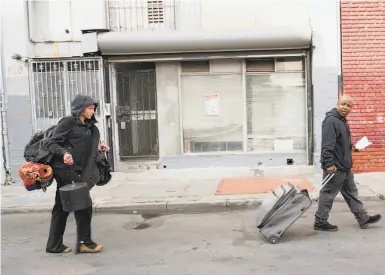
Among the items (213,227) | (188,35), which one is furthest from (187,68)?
(213,227)

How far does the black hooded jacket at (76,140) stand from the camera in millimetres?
5129

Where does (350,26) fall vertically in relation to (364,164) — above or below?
above

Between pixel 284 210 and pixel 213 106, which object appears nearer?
pixel 284 210

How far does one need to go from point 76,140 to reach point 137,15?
5636mm

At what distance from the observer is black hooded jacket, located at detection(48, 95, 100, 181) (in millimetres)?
5129

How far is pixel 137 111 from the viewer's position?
10.5 meters

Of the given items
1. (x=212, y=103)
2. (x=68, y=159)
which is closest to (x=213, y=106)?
(x=212, y=103)

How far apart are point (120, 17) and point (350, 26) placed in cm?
497

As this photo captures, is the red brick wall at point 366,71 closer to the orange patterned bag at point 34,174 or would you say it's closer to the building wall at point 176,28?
the building wall at point 176,28

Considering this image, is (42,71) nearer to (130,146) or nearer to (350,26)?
(130,146)

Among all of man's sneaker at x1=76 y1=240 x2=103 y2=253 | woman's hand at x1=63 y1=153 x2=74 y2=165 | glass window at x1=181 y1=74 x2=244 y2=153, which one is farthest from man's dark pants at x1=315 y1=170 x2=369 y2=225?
glass window at x1=181 y1=74 x2=244 y2=153

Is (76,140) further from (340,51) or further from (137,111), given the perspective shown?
(340,51)

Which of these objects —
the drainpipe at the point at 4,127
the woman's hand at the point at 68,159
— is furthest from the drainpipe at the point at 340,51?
the drainpipe at the point at 4,127

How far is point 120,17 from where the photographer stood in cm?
1016
